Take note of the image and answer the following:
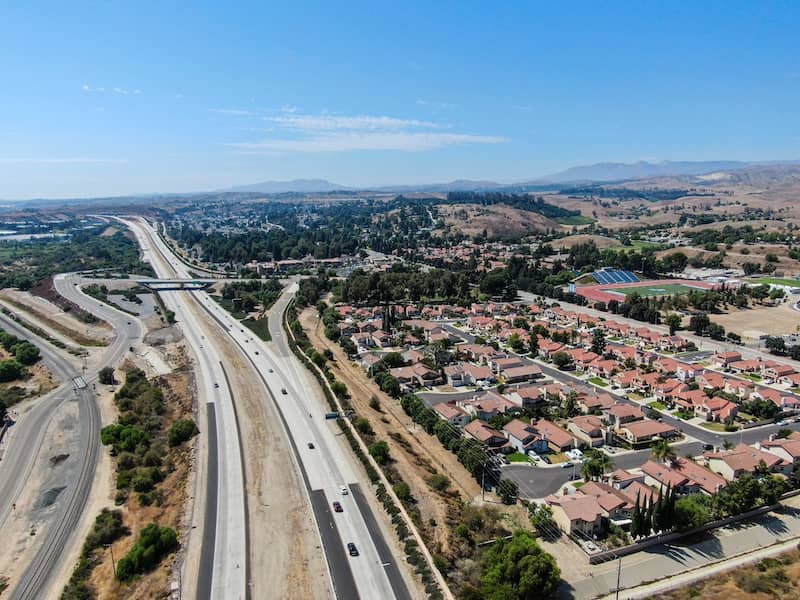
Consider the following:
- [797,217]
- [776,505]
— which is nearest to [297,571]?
[776,505]

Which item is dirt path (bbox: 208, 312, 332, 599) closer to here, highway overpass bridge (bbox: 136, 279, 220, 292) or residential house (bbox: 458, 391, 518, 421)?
residential house (bbox: 458, 391, 518, 421)

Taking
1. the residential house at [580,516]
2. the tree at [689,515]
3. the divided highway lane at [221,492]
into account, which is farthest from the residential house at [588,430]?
the divided highway lane at [221,492]

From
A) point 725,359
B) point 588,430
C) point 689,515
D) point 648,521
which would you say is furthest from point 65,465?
point 725,359

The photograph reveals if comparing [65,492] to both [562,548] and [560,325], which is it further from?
[560,325]

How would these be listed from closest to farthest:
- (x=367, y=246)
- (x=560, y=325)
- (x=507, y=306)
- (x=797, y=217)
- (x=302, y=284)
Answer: (x=560, y=325), (x=507, y=306), (x=302, y=284), (x=367, y=246), (x=797, y=217)

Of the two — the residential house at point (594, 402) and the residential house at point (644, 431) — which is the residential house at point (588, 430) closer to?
the residential house at point (644, 431)

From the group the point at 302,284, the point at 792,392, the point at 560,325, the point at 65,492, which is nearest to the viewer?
the point at 65,492

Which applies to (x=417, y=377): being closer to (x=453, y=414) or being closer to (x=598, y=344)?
(x=453, y=414)
